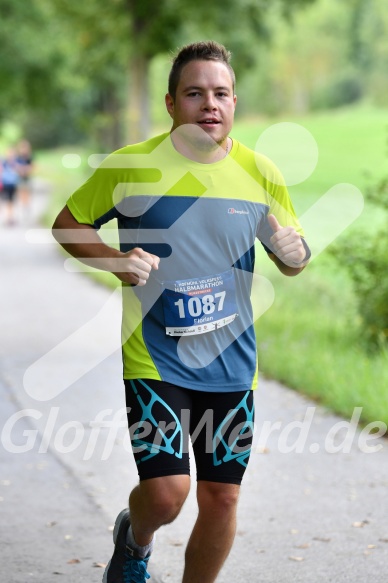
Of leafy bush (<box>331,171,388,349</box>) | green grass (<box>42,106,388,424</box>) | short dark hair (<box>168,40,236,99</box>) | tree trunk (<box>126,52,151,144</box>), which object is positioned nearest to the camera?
short dark hair (<box>168,40,236,99</box>)

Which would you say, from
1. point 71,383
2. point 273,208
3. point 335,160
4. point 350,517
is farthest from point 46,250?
point 335,160

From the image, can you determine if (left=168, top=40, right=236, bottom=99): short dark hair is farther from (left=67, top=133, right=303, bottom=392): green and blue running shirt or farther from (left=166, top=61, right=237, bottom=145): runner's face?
(left=67, top=133, right=303, bottom=392): green and blue running shirt

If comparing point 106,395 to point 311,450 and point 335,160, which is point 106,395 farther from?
point 335,160

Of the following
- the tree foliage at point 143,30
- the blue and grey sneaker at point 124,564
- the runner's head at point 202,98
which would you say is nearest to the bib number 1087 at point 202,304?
the runner's head at point 202,98

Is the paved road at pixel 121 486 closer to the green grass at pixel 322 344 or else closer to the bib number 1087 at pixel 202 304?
the green grass at pixel 322 344

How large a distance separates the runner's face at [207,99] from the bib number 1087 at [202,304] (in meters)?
0.51

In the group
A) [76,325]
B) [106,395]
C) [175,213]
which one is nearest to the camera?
[175,213]

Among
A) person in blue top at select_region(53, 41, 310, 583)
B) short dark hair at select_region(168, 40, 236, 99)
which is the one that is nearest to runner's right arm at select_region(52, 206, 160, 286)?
person in blue top at select_region(53, 41, 310, 583)

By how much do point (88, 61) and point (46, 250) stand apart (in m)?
3.73

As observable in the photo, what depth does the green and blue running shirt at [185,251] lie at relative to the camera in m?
3.88

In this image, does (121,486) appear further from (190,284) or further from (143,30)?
(143,30)

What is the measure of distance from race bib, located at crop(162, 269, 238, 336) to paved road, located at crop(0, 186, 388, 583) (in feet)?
4.41

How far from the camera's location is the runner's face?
3875mm

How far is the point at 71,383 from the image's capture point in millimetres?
9078
